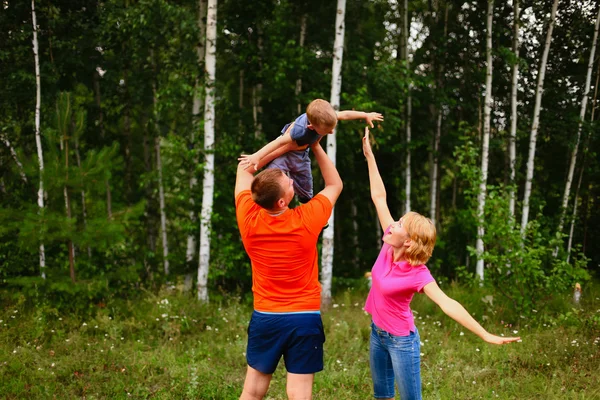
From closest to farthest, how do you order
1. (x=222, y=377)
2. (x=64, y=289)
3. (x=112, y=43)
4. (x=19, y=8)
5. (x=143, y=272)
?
(x=222, y=377), (x=64, y=289), (x=19, y=8), (x=112, y=43), (x=143, y=272)

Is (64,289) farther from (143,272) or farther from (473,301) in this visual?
(473,301)

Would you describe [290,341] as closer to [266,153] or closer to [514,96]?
[266,153]

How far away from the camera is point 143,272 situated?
12867 millimetres

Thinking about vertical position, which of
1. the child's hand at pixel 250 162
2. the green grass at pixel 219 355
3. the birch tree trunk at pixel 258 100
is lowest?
the green grass at pixel 219 355

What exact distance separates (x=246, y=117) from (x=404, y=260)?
35.4 ft

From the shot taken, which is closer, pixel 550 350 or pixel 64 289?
pixel 550 350

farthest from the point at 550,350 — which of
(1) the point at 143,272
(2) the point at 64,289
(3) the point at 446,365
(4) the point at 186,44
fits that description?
(1) the point at 143,272

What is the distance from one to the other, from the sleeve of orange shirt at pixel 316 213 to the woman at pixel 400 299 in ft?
1.61

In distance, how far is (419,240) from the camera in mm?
3025

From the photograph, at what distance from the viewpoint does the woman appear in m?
3.03

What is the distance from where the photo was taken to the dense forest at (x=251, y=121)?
795 centimetres

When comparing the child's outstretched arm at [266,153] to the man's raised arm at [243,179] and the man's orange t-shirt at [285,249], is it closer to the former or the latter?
the man's raised arm at [243,179]

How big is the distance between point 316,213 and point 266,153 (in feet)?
1.98

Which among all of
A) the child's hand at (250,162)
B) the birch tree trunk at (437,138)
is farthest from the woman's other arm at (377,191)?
the birch tree trunk at (437,138)
